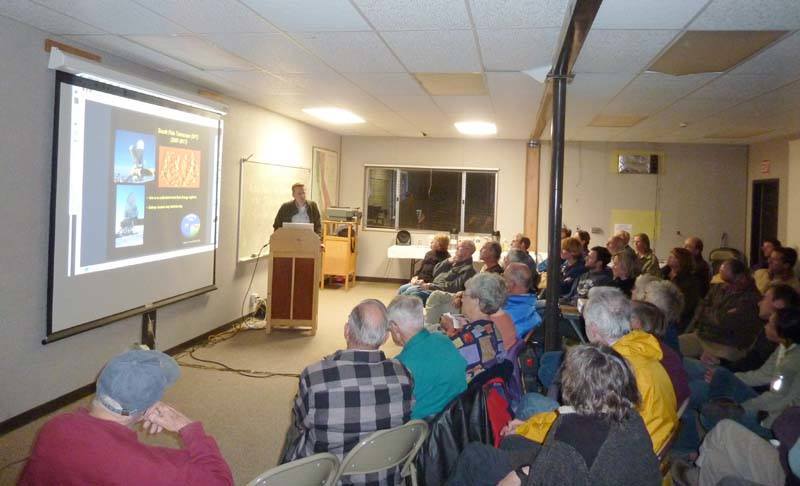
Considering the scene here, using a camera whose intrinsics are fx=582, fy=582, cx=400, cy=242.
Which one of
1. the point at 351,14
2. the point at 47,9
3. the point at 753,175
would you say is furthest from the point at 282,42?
the point at 753,175

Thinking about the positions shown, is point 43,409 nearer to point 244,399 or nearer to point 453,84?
point 244,399

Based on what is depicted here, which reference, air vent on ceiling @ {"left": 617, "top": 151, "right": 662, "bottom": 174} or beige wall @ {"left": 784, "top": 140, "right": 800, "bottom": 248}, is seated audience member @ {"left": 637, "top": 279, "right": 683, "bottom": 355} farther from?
air vent on ceiling @ {"left": 617, "top": 151, "right": 662, "bottom": 174}

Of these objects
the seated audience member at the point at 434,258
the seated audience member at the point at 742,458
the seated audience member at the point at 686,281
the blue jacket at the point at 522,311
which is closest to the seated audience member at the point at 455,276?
the seated audience member at the point at 434,258

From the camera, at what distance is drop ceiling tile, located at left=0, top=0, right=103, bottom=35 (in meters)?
3.29

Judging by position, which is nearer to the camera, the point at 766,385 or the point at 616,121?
the point at 766,385

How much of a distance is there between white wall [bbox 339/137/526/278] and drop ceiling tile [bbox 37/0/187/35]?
6.46 metres

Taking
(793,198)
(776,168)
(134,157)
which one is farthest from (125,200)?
(776,168)

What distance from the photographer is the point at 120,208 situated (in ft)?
14.5

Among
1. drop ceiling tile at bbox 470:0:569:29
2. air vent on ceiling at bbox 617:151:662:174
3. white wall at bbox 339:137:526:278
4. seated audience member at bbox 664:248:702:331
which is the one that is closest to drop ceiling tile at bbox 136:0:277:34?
drop ceiling tile at bbox 470:0:569:29

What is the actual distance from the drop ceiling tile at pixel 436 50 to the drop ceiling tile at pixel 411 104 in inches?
51.5

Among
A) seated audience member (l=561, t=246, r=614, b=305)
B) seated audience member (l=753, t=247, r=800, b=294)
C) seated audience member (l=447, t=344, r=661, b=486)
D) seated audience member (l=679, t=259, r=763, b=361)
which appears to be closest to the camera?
seated audience member (l=447, t=344, r=661, b=486)

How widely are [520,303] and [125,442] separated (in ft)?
9.52

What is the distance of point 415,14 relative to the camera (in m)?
3.27

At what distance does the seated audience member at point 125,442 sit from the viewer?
56.9 inches
